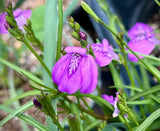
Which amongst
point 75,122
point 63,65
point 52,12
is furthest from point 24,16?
point 75,122

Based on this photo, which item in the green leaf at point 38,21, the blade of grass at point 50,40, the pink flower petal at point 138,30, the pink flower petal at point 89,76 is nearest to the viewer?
the pink flower petal at point 89,76

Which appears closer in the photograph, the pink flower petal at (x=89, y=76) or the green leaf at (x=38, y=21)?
the pink flower petal at (x=89, y=76)

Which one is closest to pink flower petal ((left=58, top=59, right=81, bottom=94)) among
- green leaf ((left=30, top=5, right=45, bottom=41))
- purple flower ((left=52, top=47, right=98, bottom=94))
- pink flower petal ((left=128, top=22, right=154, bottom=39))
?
purple flower ((left=52, top=47, right=98, bottom=94))

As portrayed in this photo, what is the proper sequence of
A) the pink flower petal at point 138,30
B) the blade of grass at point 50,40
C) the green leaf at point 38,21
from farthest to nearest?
the green leaf at point 38,21 → the pink flower petal at point 138,30 → the blade of grass at point 50,40

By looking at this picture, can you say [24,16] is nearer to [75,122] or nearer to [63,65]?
[63,65]

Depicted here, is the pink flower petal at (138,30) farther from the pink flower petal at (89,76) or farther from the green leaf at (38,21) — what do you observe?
the green leaf at (38,21)

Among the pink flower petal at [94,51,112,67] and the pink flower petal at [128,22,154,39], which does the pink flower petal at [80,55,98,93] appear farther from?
the pink flower petal at [128,22,154,39]

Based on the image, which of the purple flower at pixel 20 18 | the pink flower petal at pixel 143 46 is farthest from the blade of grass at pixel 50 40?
the pink flower petal at pixel 143 46

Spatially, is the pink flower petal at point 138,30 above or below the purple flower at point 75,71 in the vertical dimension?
below
